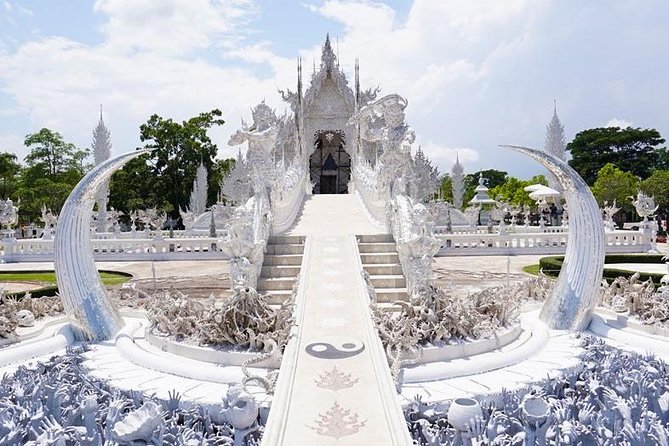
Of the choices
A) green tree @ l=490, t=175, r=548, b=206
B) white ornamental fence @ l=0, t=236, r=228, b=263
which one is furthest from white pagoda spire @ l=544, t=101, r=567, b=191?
white ornamental fence @ l=0, t=236, r=228, b=263

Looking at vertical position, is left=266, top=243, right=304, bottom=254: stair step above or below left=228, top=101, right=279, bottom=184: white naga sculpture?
below

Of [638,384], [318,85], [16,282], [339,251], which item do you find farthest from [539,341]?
[318,85]

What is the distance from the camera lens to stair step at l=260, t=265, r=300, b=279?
8.28m

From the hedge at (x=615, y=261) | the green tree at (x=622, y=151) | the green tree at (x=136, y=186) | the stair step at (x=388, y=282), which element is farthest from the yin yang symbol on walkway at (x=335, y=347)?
the green tree at (x=622, y=151)

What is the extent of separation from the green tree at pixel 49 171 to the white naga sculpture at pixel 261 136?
24271 millimetres

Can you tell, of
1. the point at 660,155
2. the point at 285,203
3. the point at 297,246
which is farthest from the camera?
the point at 660,155

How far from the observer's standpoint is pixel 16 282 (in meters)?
12.3

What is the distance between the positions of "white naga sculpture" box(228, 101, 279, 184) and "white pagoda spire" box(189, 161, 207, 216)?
2420 cm

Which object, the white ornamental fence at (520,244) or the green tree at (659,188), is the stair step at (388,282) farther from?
the green tree at (659,188)

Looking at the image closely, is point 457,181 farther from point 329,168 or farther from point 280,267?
point 280,267

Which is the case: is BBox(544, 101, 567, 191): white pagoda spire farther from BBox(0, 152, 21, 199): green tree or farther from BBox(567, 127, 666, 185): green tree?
BBox(0, 152, 21, 199): green tree

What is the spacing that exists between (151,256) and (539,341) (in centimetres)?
1289

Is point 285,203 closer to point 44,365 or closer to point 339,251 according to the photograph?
point 339,251

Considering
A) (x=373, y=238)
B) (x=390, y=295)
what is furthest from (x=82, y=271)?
(x=373, y=238)
